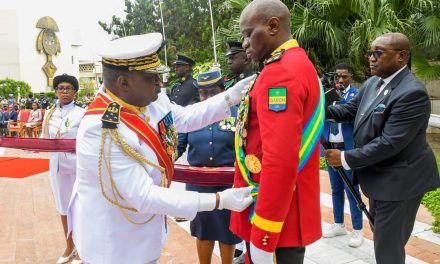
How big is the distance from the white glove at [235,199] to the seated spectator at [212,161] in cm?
128

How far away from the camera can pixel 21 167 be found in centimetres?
995

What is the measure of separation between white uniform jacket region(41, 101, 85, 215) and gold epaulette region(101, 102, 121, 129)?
92.3 inches

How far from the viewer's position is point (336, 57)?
9797mm

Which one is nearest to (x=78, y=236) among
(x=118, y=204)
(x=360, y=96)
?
(x=118, y=204)

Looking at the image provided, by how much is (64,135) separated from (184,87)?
3.72m

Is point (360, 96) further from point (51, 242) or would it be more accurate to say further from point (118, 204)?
point (51, 242)

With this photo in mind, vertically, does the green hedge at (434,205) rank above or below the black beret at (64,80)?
below

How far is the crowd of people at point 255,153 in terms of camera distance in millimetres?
1854

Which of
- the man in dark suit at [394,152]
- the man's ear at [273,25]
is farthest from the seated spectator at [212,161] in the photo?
the man's ear at [273,25]

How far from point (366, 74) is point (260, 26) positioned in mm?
8162

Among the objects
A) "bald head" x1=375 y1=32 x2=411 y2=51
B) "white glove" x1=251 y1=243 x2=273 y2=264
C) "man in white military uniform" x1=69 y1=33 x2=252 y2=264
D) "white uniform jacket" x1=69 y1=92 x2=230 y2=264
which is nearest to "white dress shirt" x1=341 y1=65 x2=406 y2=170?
"bald head" x1=375 y1=32 x2=411 y2=51

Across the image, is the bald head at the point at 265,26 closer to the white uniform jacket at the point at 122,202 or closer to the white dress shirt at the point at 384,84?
the white uniform jacket at the point at 122,202

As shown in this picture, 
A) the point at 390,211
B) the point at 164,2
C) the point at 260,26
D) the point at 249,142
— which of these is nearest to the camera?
the point at 260,26

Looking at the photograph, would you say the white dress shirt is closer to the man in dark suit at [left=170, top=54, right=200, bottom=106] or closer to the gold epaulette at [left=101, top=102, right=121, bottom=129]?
the gold epaulette at [left=101, top=102, right=121, bottom=129]
